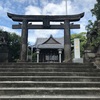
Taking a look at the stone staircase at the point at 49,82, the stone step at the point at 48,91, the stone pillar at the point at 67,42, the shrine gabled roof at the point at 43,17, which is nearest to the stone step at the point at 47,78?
the stone staircase at the point at 49,82

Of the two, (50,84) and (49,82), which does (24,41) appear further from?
(50,84)

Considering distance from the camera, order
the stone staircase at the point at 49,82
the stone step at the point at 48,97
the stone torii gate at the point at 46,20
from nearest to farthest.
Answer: the stone step at the point at 48,97 → the stone staircase at the point at 49,82 → the stone torii gate at the point at 46,20

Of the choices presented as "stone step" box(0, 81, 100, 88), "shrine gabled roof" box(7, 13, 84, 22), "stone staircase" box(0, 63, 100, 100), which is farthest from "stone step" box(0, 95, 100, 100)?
"shrine gabled roof" box(7, 13, 84, 22)

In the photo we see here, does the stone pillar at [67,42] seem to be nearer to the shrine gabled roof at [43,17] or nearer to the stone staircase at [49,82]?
the shrine gabled roof at [43,17]

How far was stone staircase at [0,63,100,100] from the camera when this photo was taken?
5.75 metres

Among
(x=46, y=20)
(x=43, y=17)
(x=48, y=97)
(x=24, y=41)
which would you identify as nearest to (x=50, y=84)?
(x=48, y=97)

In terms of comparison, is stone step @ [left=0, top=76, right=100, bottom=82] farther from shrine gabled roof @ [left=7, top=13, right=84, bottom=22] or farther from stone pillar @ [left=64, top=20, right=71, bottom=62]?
shrine gabled roof @ [left=7, top=13, right=84, bottom=22]

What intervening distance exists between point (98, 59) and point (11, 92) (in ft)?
15.9

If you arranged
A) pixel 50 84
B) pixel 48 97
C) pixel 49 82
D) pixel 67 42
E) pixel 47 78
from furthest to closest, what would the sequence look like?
pixel 67 42
pixel 47 78
pixel 49 82
pixel 50 84
pixel 48 97

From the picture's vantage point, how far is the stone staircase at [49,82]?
226 inches

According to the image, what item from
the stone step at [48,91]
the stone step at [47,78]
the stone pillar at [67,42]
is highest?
the stone pillar at [67,42]

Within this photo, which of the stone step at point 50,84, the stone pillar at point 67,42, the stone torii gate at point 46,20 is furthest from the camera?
the stone torii gate at point 46,20

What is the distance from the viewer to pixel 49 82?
21.3 ft

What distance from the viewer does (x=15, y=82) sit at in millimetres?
6426
